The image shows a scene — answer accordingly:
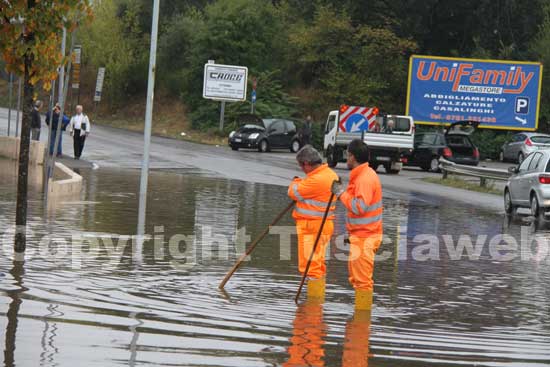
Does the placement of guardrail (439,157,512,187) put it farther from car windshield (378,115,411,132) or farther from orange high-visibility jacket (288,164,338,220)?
orange high-visibility jacket (288,164,338,220)

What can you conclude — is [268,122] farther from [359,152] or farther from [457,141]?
[359,152]

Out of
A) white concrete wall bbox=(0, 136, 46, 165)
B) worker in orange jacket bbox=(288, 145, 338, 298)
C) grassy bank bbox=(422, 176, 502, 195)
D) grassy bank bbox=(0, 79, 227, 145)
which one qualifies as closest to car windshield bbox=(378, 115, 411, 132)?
grassy bank bbox=(422, 176, 502, 195)

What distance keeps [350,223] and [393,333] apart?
4.20ft

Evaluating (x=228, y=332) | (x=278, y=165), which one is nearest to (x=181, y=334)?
(x=228, y=332)

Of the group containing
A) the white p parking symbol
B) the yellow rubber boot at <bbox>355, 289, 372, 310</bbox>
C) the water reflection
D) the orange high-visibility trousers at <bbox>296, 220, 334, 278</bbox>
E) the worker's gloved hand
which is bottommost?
the water reflection

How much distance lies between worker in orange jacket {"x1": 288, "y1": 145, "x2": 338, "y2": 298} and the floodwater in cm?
33

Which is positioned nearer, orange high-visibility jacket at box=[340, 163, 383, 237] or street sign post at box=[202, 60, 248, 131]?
orange high-visibility jacket at box=[340, 163, 383, 237]

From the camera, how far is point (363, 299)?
9.61 m

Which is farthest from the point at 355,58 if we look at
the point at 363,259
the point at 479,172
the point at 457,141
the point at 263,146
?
the point at 363,259

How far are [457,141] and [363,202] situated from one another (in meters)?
34.8

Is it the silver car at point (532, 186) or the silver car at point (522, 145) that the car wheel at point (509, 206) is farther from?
the silver car at point (522, 145)

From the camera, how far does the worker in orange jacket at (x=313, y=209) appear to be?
1044 cm

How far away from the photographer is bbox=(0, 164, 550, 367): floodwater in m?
7.67

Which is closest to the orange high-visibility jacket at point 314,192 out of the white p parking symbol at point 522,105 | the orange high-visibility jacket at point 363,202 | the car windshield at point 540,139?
the orange high-visibility jacket at point 363,202
